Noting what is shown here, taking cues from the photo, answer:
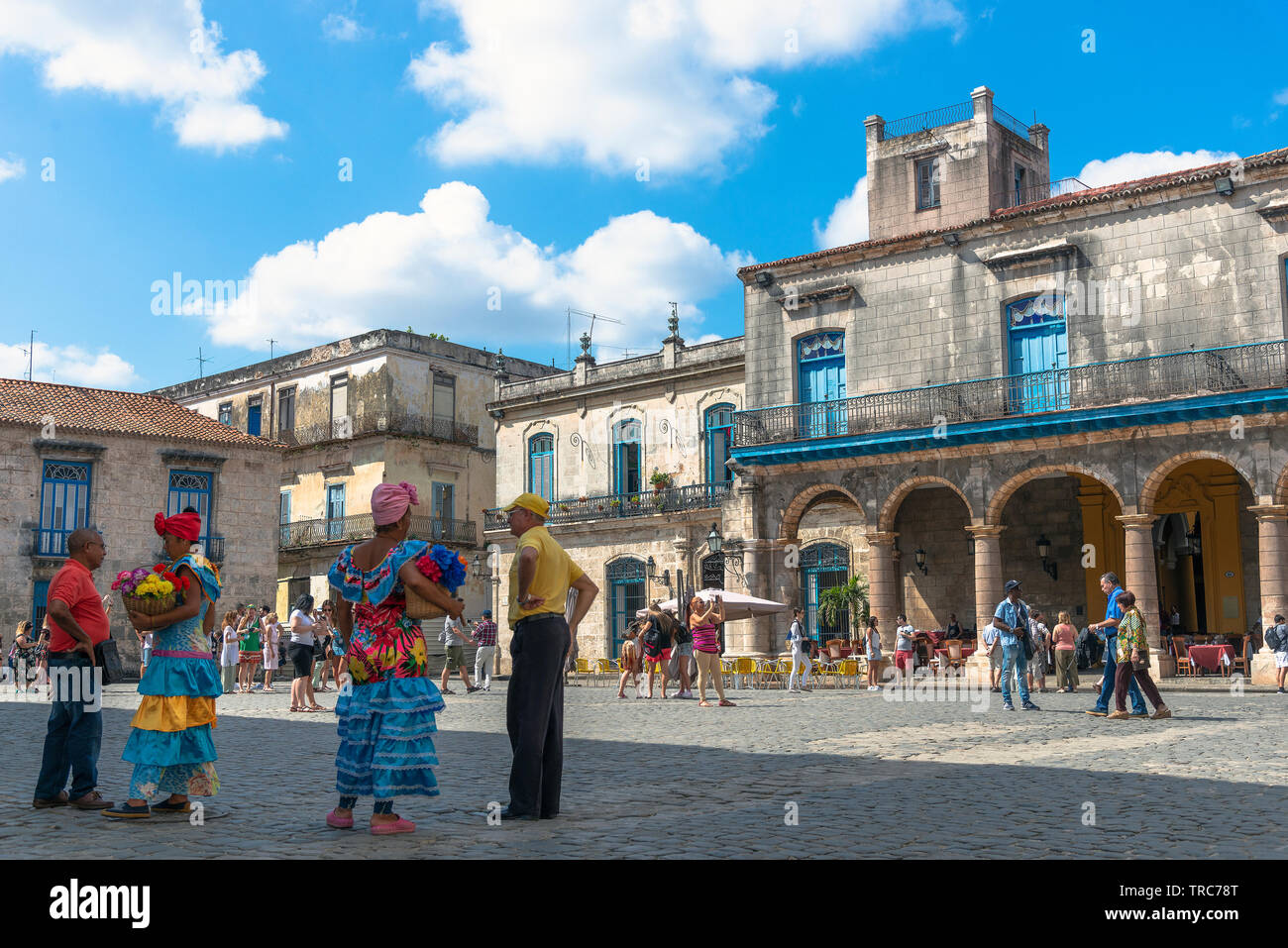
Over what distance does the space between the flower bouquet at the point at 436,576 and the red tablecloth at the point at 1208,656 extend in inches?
762

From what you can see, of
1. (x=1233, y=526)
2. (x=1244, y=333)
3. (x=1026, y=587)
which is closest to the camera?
(x=1244, y=333)

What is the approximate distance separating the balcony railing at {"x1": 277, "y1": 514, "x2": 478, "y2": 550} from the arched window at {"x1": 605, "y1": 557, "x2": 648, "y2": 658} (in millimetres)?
9163

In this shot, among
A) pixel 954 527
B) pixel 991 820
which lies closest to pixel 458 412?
pixel 954 527

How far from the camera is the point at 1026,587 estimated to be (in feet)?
87.9

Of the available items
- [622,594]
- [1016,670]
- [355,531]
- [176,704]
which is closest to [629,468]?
[622,594]

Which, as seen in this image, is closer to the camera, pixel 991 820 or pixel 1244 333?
pixel 991 820

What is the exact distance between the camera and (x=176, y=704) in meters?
6.50

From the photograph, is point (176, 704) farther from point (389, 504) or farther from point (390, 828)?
point (389, 504)

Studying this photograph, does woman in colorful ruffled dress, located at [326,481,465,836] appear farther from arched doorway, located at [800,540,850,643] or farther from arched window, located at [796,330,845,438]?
arched doorway, located at [800,540,850,643]

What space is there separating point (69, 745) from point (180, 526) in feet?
4.78

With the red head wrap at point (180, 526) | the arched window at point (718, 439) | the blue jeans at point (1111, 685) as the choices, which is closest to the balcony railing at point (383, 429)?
the arched window at point (718, 439)

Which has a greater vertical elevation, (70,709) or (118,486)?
(118,486)
